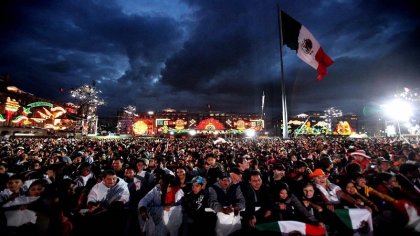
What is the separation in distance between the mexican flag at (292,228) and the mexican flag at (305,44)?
12.7 metres

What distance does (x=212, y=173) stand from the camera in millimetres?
6875

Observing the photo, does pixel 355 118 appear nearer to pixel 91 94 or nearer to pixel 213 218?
pixel 91 94

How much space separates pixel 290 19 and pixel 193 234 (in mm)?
16361

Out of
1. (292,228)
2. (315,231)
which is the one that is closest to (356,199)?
(315,231)

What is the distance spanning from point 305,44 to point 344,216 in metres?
13.3

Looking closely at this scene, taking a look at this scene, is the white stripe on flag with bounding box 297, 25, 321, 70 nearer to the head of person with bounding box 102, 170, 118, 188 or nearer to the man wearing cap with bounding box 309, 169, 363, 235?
the man wearing cap with bounding box 309, 169, 363, 235

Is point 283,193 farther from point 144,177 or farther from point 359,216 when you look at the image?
point 144,177

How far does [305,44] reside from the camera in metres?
14.4

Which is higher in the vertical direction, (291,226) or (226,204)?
(226,204)

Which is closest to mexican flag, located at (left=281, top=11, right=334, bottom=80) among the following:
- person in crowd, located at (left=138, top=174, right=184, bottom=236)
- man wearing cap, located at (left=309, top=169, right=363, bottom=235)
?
man wearing cap, located at (left=309, top=169, right=363, bottom=235)

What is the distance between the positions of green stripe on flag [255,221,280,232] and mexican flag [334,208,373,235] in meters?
1.32

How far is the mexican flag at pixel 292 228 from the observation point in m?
3.63

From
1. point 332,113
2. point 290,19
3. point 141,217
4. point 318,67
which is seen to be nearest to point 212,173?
point 141,217

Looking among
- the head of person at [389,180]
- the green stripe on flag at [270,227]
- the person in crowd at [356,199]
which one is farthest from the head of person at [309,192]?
the head of person at [389,180]
